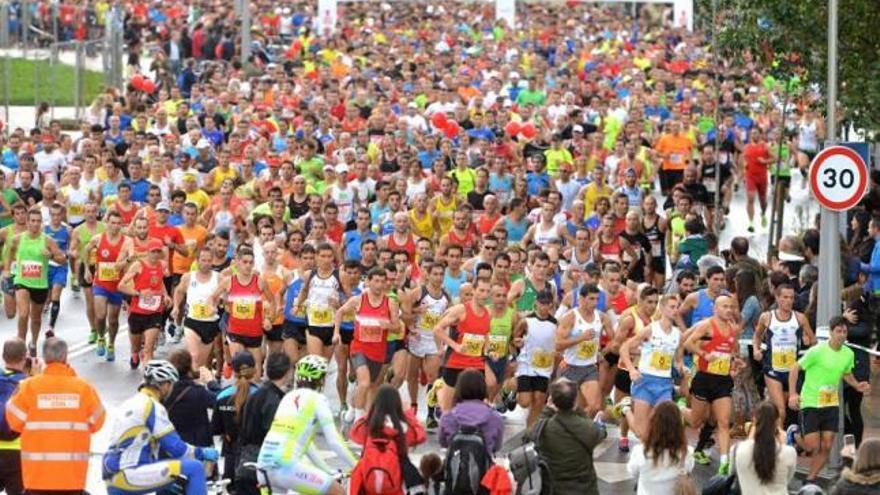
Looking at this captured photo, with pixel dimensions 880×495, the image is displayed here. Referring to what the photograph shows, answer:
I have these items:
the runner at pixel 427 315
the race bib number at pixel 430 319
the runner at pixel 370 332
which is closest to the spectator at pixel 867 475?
the runner at pixel 370 332


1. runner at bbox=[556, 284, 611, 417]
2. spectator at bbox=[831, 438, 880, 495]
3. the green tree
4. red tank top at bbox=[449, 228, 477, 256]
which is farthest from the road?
the green tree

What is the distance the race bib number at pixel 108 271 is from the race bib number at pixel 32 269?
0.60 metres

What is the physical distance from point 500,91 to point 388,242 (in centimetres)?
1685

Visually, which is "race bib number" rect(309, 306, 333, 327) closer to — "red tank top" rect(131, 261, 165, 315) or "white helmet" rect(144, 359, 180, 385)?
"red tank top" rect(131, 261, 165, 315)

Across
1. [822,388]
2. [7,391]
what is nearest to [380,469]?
[7,391]

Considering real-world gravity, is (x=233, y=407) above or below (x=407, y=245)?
below

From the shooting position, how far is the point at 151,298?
2219 centimetres

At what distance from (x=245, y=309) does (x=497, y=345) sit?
2.53 m

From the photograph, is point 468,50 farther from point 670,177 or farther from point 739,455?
point 739,455

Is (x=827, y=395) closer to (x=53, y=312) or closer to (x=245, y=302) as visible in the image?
(x=245, y=302)

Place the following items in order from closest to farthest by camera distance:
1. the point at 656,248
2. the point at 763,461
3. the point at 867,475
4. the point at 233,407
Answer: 1. the point at 867,475
2. the point at 763,461
3. the point at 233,407
4. the point at 656,248

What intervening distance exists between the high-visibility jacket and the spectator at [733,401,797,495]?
3983mm

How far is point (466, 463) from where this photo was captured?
14.0m

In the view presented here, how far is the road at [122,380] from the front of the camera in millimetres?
18312
